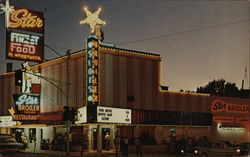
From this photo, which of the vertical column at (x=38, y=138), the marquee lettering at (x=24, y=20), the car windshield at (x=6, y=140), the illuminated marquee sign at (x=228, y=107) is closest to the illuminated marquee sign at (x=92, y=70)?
the marquee lettering at (x=24, y=20)

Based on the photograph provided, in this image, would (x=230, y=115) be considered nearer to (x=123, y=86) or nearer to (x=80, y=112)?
(x=123, y=86)

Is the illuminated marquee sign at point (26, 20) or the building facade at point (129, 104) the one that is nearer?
the illuminated marquee sign at point (26, 20)

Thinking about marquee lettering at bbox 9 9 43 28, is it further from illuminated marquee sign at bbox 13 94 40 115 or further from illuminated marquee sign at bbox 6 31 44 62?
illuminated marquee sign at bbox 13 94 40 115

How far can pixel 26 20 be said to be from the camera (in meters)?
38.8

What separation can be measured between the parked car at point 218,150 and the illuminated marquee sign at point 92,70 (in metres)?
9.78

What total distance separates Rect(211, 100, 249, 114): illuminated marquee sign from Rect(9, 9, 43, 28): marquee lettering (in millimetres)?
20621

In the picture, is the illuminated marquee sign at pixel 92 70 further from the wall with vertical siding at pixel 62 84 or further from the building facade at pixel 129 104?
the wall with vertical siding at pixel 62 84

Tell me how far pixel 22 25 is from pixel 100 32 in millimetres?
7775

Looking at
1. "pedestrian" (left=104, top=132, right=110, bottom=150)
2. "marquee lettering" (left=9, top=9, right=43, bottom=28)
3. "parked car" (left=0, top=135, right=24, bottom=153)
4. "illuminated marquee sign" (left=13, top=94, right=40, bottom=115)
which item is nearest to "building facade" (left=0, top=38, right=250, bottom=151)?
"pedestrian" (left=104, top=132, right=110, bottom=150)

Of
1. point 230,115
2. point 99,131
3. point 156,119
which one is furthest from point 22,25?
point 230,115

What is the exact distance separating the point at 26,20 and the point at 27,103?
10.4 m

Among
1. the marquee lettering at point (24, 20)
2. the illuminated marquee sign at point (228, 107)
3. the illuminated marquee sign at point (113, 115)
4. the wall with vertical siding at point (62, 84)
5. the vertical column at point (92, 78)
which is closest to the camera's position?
the vertical column at point (92, 78)

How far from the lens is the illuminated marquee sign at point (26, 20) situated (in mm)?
38219

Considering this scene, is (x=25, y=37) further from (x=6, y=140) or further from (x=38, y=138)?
(x=38, y=138)
